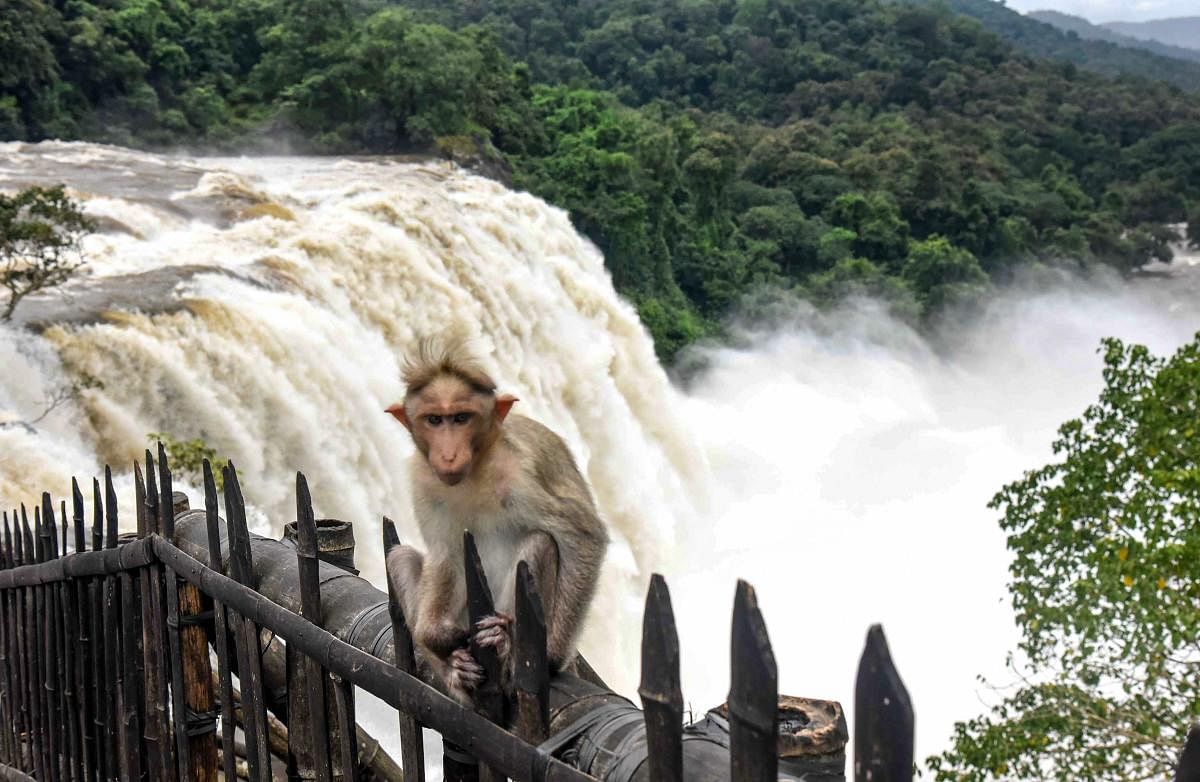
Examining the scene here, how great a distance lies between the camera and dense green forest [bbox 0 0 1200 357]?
20688 mm

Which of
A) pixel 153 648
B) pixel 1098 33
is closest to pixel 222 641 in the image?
pixel 153 648

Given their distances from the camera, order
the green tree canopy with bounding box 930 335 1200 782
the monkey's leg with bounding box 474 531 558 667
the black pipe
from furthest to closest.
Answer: the green tree canopy with bounding box 930 335 1200 782
the monkey's leg with bounding box 474 531 558 667
the black pipe

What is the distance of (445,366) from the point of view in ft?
6.40

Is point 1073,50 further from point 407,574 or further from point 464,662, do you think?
point 464,662

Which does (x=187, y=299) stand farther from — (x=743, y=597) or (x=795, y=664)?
(x=743, y=597)

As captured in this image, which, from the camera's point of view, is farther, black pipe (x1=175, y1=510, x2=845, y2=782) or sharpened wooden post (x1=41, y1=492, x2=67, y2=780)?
sharpened wooden post (x1=41, y1=492, x2=67, y2=780)

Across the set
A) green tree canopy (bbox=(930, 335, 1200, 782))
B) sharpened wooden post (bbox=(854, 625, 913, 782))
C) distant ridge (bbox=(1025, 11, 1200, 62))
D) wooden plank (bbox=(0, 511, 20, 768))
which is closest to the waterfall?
wooden plank (bbox=(0, 511, 20, 768))

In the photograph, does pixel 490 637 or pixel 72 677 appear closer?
pixel 490 637

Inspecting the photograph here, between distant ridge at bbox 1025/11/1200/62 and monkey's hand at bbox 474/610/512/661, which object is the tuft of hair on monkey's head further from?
distant ridge at bbox 1025/11/1200/62

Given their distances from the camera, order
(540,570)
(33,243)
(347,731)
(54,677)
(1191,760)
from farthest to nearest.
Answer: (33,243) < (54,677) < (540,570) < (347,731) < (1191,760)

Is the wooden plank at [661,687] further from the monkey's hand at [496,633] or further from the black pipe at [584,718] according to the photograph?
the monkey's hand at [496,633]

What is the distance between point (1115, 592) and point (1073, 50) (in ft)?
305

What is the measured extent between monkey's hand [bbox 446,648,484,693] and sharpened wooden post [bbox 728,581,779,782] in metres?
0.50

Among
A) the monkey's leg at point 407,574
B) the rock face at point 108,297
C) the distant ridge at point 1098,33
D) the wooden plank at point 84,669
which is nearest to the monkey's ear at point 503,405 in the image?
the monkey's leg at point 407,574
